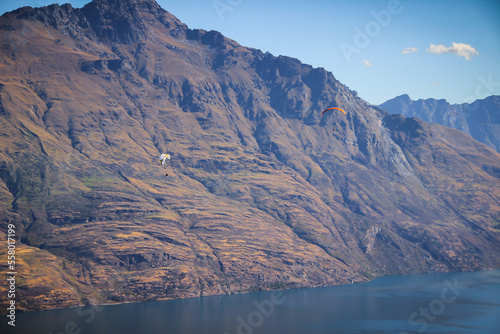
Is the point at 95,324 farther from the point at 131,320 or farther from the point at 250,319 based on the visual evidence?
the point at 250,319

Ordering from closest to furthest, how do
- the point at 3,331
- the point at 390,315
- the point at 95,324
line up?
the point at 3,331
the point at 95,324
the point at 390,315

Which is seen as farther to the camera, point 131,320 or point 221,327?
point 131,320

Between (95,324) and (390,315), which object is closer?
(95,324)

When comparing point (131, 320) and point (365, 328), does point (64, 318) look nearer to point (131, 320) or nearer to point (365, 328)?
point (131, 320)

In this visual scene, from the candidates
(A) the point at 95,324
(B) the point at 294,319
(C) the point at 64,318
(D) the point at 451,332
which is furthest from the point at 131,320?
(D) the point at 451,332

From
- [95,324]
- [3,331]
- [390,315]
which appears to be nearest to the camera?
[3,331]

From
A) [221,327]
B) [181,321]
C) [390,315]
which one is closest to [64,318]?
[181,321]

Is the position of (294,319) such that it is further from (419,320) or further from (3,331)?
(3,331)

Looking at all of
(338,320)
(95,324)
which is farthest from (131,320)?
(338,320)
